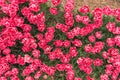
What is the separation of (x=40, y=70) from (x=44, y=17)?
969 millimetres

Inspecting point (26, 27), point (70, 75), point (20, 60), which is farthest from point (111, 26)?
point (20, 60)

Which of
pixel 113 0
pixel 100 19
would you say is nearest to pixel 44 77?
pixel 100 19

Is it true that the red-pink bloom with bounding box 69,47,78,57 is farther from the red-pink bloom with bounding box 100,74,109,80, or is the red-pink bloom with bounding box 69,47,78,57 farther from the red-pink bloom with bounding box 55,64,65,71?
the red-pink bloom with bounding box 100,74,109,80

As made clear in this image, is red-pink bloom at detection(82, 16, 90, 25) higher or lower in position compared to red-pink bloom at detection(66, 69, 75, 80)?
higher

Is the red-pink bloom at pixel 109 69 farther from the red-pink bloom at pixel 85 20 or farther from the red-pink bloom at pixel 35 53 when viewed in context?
the red-pink bloom at pixel 35 53

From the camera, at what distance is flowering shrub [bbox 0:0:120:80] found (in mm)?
6320

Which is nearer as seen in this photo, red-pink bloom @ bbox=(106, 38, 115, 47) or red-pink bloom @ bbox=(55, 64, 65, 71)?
red-pink bloom @ bbox=(55, 64, 65, 71)

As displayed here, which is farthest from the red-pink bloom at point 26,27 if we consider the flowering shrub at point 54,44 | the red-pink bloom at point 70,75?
the red-pink bloom at point 70,75

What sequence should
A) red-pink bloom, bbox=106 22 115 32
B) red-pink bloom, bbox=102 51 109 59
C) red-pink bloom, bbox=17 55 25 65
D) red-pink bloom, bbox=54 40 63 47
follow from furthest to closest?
red-pink bloom, bbox=106 22 115 32
red-pink bloom, bbox=102 51 109 59
red-pink bloom, bbox=54 40 63 47
red-pink bloom, bbox=17 55 25 65

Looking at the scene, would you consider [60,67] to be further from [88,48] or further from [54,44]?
[88,48]

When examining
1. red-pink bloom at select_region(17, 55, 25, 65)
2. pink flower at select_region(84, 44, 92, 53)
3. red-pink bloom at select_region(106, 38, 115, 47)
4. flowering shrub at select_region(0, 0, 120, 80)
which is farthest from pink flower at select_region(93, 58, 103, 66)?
red-pink bloom at select_region(17, 55, 25, 65)

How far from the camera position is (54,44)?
6.65 m

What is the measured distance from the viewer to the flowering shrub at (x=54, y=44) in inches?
249

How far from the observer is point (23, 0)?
6.67 metres
